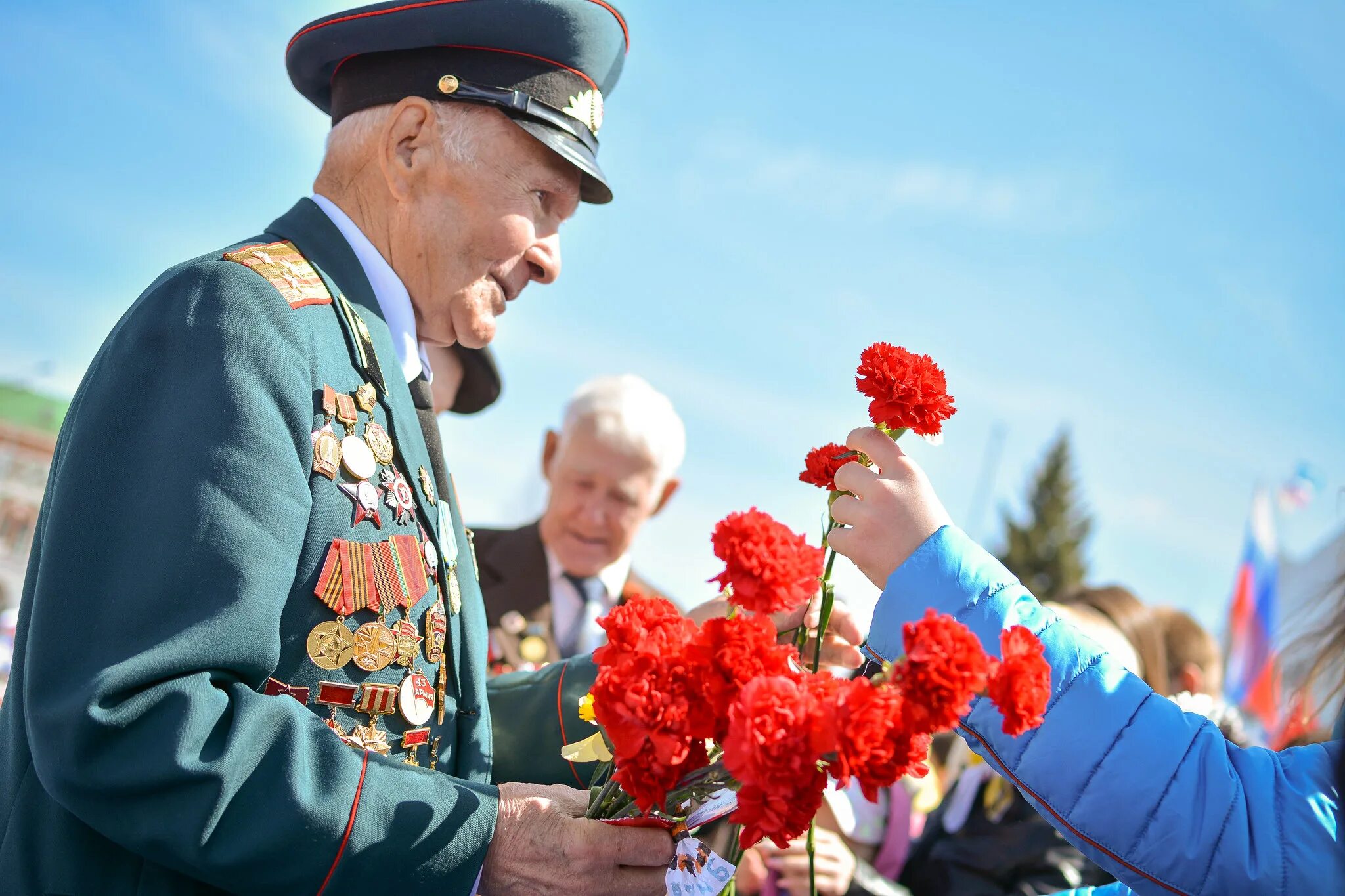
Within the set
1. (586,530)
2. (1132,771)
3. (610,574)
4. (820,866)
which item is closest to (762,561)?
(1132,771)

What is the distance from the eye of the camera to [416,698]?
6.53ft

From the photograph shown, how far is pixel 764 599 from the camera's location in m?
1.55

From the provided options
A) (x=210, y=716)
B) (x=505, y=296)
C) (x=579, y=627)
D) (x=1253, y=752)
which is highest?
A: (x=505, y=296)

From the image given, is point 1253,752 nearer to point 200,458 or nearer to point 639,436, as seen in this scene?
point 200,458

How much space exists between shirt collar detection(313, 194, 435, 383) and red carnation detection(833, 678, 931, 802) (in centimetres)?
136

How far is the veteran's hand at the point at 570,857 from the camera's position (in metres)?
1.76

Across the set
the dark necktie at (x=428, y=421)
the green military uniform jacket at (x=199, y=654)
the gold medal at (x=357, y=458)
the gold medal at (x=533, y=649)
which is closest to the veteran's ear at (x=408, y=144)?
the dark necktie at (x=428, y=421)

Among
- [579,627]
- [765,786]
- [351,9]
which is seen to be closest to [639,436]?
[579,627]

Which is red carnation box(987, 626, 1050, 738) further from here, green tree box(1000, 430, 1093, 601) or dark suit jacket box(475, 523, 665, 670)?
green tree box(1000, 430, 1093, 601)

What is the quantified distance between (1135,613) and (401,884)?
4.14 m

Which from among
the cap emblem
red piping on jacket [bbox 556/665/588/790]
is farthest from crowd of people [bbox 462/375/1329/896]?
the cap emblem

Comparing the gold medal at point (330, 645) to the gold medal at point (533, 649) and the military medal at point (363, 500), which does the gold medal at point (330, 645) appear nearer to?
the military medal at point (363, 500)

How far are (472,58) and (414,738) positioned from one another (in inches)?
58.8

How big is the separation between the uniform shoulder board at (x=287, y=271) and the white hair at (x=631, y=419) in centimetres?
300
